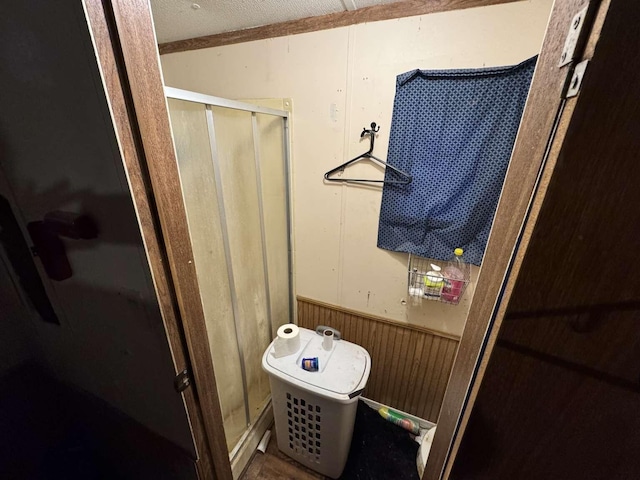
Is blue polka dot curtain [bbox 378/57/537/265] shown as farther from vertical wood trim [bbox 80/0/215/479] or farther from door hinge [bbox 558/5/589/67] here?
vertical wood trim [bbox 80/0/215/479]

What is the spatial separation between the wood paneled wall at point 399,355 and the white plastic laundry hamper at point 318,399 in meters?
0.23

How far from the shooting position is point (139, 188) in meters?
0.48

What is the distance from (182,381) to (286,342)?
66 cm

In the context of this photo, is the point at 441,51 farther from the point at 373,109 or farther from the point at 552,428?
the point at 552,428

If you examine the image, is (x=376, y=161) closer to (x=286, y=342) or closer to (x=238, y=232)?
(x=238, y=232)

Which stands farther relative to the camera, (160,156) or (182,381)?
(182,381)

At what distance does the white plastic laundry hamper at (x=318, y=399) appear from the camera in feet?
3.81

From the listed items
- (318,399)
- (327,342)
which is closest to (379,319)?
(327,342)

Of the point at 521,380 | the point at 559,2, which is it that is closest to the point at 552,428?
the point at 521,380

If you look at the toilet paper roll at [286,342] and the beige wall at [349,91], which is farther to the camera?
the toilet paper roll at [286,342]

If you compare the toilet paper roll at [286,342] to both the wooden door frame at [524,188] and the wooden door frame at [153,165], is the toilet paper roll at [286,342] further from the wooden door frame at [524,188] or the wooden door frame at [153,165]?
the wooden door frame at [524,188]

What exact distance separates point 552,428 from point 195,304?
77 cm

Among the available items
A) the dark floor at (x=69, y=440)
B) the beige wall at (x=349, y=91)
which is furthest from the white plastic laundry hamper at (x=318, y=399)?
the dark floor at (x=69, y=440)

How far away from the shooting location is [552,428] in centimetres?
42
